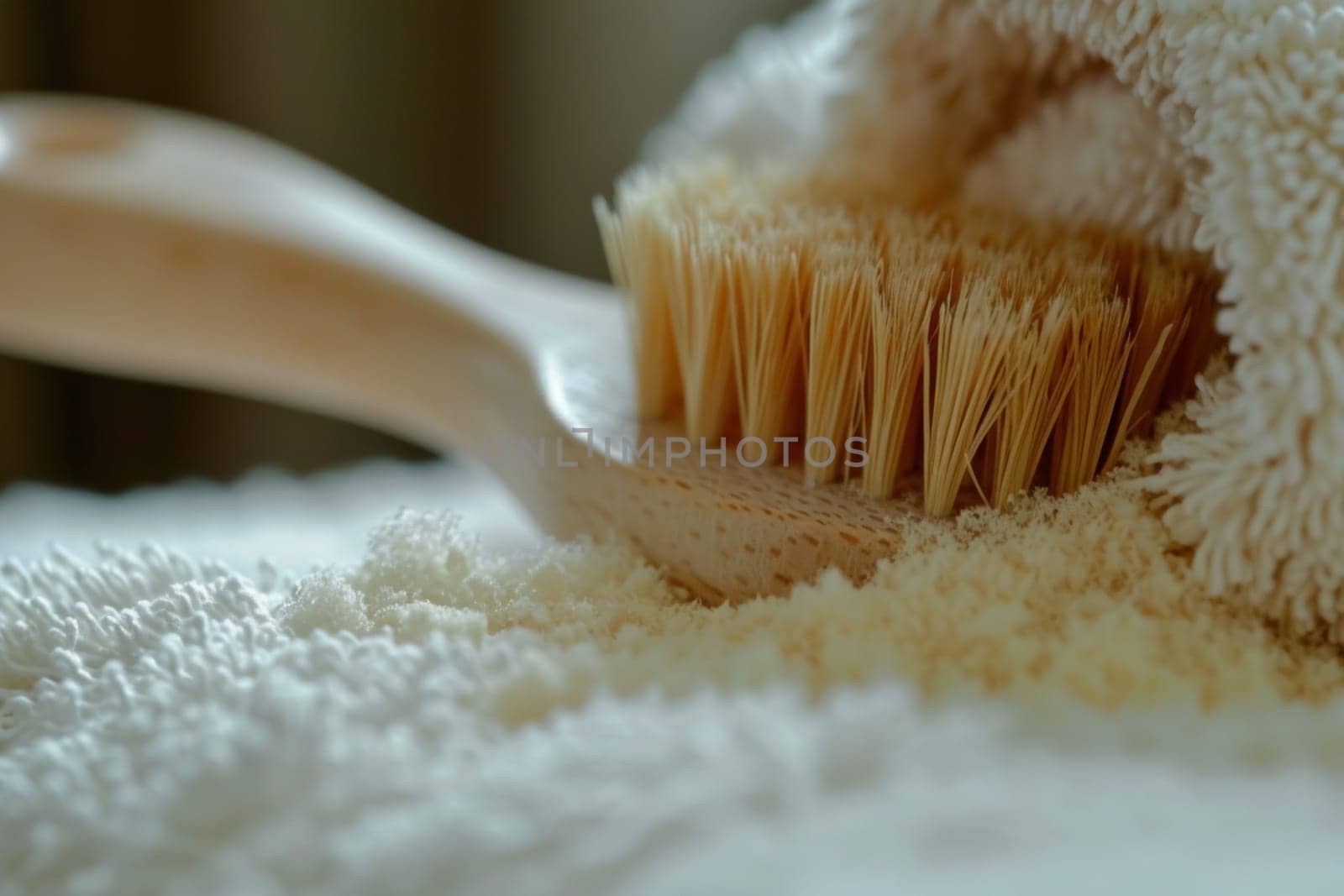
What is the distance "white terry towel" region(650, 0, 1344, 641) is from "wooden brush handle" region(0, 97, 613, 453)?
0.20 metres

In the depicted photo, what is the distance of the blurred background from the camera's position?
77 centimetres

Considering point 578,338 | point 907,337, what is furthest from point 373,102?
point 907,337

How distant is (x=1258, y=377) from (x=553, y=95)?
68cm

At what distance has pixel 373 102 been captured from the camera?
0.82 metres

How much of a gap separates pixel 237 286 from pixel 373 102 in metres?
0.37

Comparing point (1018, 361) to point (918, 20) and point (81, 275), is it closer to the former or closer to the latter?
point (918, 20)

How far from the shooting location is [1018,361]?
0.29 meters

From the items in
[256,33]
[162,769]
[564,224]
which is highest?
[256,33]

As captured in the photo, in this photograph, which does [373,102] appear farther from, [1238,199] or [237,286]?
[1238,199]

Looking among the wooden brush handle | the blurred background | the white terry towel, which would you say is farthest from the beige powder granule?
the blurred background

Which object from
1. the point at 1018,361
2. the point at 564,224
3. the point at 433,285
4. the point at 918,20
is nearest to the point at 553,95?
the point at 564,224

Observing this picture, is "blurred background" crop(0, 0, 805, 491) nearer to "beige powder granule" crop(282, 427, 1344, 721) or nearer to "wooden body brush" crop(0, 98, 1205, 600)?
"wooden body brush" crop(0, 98, 1205, 600)

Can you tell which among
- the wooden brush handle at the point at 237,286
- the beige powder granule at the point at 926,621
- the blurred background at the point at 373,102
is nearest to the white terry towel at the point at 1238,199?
the beige powder granule at the point at 926,621

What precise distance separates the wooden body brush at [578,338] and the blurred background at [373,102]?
241 millimetres
